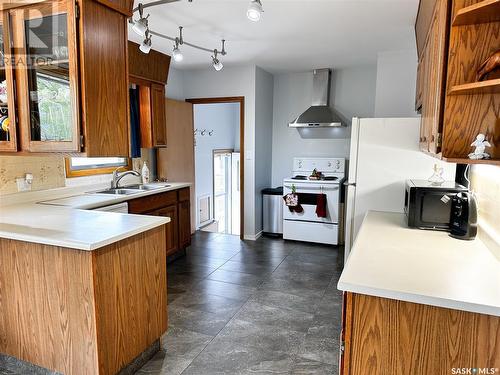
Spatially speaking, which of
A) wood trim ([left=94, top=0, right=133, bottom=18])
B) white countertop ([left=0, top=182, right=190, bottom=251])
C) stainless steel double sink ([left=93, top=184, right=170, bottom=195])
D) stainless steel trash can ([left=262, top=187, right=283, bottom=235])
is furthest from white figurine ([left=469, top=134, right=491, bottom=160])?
stainless steel trash can ([left=262, top=187, right=283, bottom=235])

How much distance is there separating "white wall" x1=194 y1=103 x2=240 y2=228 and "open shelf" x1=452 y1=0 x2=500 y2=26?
15.0 ft

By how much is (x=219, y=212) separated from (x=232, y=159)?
1.11 m

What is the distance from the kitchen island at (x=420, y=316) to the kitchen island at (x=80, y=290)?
1.20m

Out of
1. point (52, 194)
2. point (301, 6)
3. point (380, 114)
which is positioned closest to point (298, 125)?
point (380, 114)

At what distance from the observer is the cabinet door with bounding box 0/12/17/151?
2.06m

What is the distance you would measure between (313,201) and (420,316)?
3349 mm

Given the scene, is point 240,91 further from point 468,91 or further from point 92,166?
point 468,91

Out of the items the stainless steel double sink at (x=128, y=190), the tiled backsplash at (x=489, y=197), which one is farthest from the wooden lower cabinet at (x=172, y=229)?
the tiled backsplash at (x=489, y=197)

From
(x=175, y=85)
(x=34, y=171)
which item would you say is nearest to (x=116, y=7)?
(x=34, y=171)

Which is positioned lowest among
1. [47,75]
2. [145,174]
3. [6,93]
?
[145,174]

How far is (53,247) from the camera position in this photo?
180 centimetres

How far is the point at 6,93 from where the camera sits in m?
2.12

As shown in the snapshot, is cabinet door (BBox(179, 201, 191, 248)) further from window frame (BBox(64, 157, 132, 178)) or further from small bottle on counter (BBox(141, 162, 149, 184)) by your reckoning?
window frame (BBox(64, 157, 132, 178))

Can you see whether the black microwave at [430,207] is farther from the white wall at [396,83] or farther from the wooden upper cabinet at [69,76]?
the white wall at [396,83]
